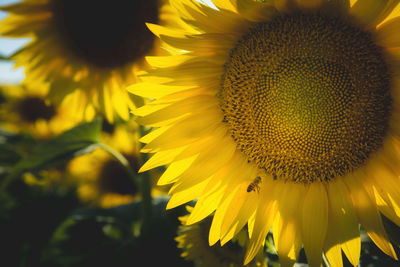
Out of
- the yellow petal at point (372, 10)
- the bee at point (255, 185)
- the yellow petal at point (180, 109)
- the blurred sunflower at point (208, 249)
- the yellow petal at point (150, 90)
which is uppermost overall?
the yellow petal at point (372, 10)

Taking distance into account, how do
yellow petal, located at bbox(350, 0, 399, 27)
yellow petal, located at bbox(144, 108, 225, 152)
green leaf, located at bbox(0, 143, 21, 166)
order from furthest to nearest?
green leaf, located at bbox(0, 143, 21, 166) → yellow petal, located at bbox(144, 108, 225, 152) → yellow petal, located at bbox(350, 0, 399, 27)

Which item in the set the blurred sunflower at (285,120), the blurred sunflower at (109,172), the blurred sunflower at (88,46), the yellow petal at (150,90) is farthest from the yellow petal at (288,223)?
the blurred sunflower at (109,172)

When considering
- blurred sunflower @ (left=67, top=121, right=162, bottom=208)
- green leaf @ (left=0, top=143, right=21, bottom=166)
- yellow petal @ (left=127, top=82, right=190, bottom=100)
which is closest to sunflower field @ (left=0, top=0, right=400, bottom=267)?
yellow petal @ (left=127, top=82, right=190, bottom=100)

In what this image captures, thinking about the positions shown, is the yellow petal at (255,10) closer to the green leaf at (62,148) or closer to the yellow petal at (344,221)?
the yellow petal at (344,221)

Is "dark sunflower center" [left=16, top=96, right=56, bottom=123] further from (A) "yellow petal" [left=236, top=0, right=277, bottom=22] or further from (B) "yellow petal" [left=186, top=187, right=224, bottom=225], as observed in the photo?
(A) "yellow petal" [left=236, top=0, right=277, bottom=22]

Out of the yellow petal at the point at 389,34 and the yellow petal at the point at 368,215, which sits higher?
the yellow petal at the point at 389,34

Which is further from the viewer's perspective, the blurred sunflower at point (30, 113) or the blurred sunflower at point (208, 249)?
the blurred sunflower at point (30, 113)

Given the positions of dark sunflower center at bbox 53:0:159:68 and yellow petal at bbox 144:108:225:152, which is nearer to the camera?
yellow petal at bbox 144:108:225:152
